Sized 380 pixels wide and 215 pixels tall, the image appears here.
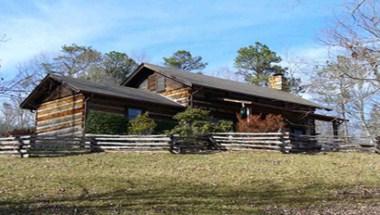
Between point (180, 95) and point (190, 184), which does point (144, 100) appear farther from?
point (190, 184)

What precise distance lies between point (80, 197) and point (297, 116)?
2812 centimetres

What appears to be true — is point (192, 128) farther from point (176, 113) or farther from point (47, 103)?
point (47, 103)

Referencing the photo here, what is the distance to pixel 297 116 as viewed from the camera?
129ft

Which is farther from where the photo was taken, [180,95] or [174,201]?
[180,95]

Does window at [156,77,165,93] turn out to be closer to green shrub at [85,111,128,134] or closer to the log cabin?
the log cabin

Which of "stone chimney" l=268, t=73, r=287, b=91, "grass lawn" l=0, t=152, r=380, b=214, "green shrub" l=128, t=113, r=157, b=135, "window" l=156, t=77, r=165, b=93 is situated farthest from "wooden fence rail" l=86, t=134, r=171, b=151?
"stone chimney" l=268, t=73, r=287, b=91

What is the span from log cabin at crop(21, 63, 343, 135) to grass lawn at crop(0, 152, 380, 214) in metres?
6.75

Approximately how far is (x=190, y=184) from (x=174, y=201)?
321 centimetres

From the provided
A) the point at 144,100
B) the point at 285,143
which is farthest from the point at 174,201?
the point at 144,100

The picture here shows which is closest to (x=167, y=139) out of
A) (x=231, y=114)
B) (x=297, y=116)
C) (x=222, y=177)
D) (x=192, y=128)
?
(x=192, y=128)

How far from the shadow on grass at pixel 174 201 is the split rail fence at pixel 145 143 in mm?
9589

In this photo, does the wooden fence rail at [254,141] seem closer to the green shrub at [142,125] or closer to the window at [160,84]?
the green shrub at [142,125]

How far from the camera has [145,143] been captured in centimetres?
2503

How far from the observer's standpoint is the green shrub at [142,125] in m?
28.5
